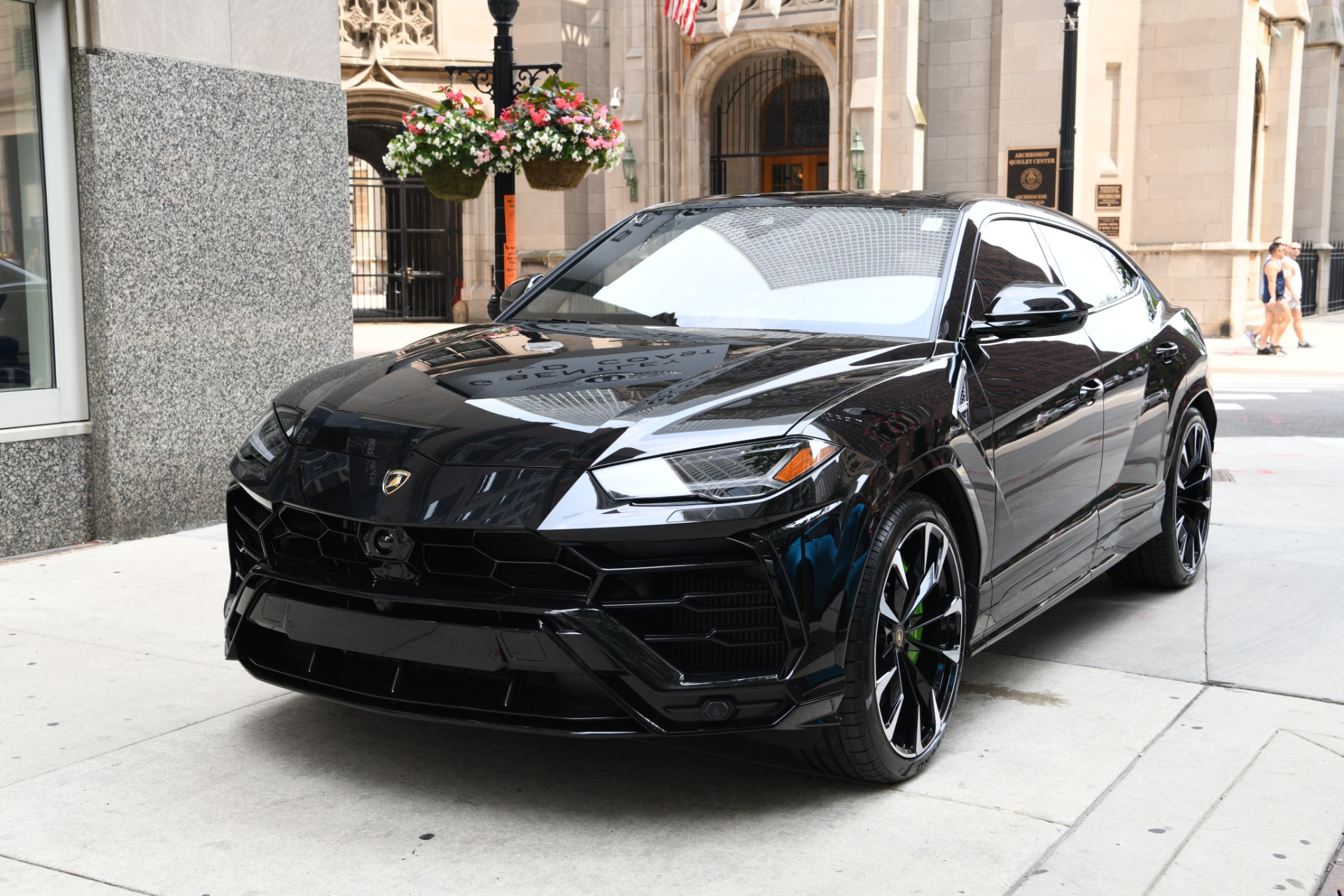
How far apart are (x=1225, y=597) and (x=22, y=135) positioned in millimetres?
6081

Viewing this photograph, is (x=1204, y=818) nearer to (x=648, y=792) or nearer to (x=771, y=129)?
(x=648, y=792)

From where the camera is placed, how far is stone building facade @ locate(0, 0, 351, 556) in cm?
668

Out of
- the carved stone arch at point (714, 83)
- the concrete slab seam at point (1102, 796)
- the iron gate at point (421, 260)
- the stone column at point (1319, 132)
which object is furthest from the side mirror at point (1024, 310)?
the stone column at point (1319, 132)

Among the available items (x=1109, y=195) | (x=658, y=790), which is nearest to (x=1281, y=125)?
(x=1109, y=195)

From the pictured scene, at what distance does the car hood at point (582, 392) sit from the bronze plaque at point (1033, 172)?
2263 centimetres

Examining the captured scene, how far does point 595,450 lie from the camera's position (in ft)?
11.0

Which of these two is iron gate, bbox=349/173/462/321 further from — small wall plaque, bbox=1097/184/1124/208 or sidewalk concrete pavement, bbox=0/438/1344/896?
sidewalk concrete pavement, bbox=0/438/1344/896

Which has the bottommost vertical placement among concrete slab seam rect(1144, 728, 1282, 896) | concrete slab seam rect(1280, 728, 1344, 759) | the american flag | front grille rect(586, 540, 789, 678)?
concrete slab seam rect(1280, 728, 1344, 759)

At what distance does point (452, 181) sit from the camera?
1100cm

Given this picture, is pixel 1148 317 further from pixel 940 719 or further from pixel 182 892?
pixel 182 892

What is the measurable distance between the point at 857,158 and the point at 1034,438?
22.2m

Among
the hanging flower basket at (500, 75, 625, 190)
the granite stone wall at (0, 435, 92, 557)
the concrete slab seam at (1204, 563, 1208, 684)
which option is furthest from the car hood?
the hanging flower basket at (500, 75, 625, 190)

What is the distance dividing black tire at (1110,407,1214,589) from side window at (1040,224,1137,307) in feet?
2.46

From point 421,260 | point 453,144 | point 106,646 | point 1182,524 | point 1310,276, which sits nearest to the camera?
point 106,646
